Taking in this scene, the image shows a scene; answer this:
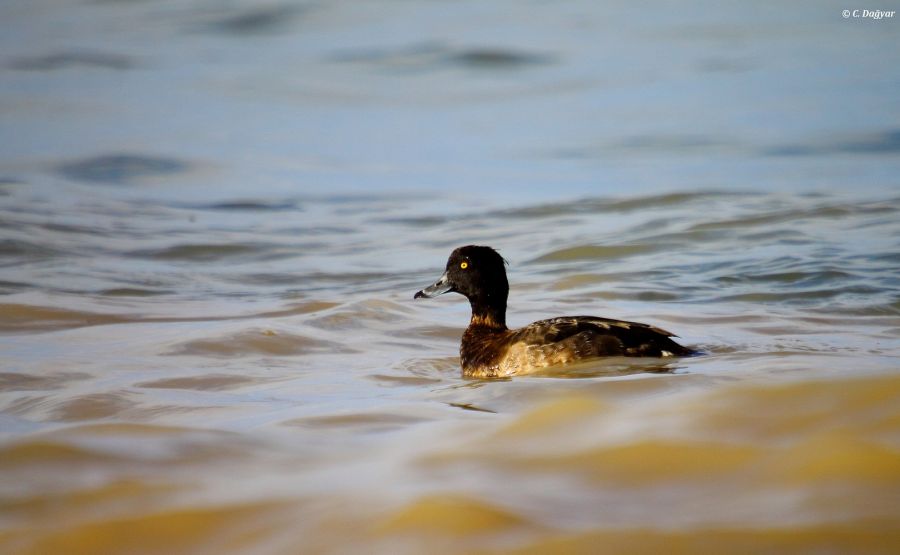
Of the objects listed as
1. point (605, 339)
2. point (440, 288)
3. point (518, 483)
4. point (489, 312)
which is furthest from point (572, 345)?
point (518, 483)

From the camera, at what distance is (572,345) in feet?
25.0

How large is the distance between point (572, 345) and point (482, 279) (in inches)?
53.9

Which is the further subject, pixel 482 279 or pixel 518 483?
pixel 482 279

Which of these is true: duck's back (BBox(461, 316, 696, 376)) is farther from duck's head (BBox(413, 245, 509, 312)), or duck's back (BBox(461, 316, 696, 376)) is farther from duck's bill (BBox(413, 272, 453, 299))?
duck's bill (BBox(413, 272, 453, 299))

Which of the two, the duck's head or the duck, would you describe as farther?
the duck's head

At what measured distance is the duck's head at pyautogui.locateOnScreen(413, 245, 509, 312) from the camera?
878 cm

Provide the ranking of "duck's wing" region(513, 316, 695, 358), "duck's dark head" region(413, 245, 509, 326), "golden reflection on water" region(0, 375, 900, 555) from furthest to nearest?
"duck's dark head" region(413, 245, 509, 326), "duck's wing" region(513, 316, 695, 358), "golden reflection on water" region(0, 375, 900, 555)

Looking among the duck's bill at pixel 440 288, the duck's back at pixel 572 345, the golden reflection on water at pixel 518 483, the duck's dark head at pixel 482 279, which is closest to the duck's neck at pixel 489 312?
the duck's dark head at pixel 482 279

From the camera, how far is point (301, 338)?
9.16 meters

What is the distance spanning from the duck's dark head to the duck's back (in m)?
0.86

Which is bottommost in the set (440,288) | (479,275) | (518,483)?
(518,483)

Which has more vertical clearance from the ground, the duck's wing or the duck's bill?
the duck's bill

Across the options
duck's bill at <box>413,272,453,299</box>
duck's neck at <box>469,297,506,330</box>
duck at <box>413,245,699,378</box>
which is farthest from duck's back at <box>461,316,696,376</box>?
duck's bill at <box>413,272,453,299</box>

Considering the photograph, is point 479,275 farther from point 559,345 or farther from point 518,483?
point 518,483
